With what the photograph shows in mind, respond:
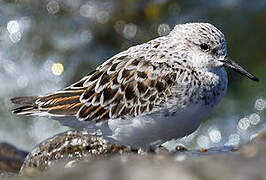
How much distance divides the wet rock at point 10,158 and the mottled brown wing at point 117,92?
6.34 feet

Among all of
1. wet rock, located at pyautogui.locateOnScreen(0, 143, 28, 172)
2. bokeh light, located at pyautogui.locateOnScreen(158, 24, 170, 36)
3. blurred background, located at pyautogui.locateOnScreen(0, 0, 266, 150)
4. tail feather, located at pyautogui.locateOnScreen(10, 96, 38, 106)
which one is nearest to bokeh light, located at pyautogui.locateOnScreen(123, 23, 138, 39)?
blurred background, located at pyautogui.locateOnScreen(0, 0, 266, 150)

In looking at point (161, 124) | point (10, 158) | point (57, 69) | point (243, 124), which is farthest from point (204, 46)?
point (57, 69)

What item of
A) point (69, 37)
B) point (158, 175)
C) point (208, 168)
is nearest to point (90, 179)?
point (158, 175)

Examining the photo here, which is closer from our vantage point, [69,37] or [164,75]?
[164,75]

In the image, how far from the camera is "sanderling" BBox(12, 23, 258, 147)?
22.4 feet

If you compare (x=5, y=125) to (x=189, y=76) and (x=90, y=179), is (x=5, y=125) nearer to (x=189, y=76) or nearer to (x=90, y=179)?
(x=189, y=76)

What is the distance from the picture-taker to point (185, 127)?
6848 millimetres

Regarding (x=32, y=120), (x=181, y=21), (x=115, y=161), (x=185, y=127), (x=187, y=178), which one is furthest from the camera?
(x=181, y=21)

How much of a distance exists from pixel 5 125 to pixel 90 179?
9.75m

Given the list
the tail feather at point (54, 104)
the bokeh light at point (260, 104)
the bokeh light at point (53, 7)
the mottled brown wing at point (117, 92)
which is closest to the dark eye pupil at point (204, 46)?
the mottled brown wing at point (117, 92)

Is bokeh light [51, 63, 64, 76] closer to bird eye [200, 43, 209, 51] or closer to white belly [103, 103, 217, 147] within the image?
white belly [103, 103, 217, 147]

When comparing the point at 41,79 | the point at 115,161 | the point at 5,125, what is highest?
the point at 115,161

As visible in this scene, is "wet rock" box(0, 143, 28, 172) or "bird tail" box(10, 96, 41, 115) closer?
"bird tail" box(10, 96, 41, 115)

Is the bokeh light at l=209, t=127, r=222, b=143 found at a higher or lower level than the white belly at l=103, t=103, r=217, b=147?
lower
